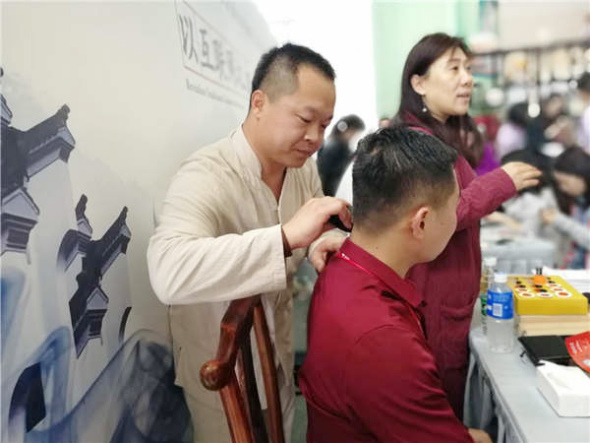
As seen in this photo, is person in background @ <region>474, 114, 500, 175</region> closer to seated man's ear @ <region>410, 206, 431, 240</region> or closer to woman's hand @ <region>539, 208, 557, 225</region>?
woman's hand @ <region>539, 208, 557, 225</region>

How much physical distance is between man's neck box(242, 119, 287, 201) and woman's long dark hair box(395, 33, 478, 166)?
0.44 meters

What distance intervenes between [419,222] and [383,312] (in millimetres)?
190

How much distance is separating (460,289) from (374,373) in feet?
2.19

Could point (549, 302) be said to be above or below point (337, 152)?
below

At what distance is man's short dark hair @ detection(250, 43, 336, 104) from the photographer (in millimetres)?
1034

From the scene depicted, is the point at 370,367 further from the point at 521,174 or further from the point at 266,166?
the point at 521,174

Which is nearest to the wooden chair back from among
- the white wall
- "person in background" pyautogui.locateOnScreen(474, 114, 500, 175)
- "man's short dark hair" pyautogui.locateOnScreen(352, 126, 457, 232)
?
"man's short dark hair" pyautogui.locateOnScreen(352, 126, 457, 232)

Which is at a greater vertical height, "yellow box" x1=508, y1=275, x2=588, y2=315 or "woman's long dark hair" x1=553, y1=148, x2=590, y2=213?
"woman's long dark hair" x1=553, y1=148, x2=590, y2=213

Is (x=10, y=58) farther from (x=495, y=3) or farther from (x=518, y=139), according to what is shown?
(x=495, y=3)

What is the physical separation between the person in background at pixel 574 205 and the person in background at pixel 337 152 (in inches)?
52.7

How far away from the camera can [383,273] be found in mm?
862

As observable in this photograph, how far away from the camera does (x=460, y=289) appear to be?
1277 mm

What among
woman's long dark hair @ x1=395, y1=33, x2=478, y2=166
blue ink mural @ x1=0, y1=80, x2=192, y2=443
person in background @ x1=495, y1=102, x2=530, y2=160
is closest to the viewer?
blue ink mural @ x1=0, y1=80, x2=192, y2=443

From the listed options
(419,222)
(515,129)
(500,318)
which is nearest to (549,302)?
(500,318)
